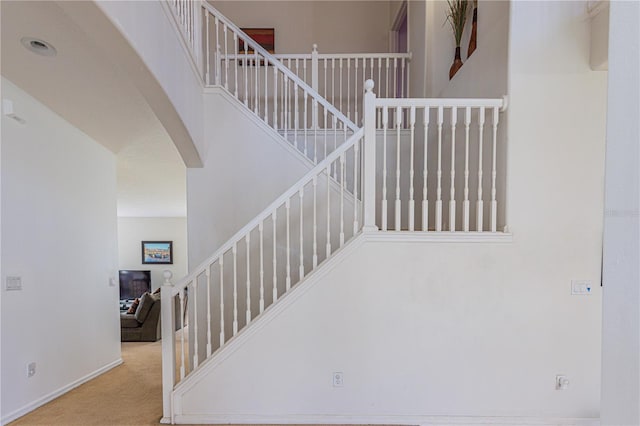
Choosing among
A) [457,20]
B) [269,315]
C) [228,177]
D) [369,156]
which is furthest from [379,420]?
[457,20]

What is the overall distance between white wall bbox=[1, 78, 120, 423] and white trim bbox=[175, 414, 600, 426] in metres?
1.41

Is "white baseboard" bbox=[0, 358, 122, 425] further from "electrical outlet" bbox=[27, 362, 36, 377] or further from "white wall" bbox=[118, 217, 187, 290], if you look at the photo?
"white wall" bbox=[118, 217, 187, 290]

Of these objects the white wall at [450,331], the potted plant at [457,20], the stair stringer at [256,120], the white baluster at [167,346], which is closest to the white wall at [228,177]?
the stair stringer at [256,120]

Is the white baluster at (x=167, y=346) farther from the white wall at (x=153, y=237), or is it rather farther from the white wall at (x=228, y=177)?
the white wall at (x=153, y=237)

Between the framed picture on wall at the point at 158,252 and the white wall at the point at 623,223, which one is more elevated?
the white wall at the point at 623,223

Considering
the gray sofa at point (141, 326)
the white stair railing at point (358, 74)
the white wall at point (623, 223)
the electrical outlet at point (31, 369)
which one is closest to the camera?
the white wall at point (623, 223)

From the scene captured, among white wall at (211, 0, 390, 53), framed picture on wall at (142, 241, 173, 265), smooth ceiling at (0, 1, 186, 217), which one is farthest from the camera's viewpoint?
framed picture on wall at (142, 241, 173, 265)

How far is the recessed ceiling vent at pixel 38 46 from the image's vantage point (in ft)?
7.36

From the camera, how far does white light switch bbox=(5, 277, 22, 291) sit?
8.96 ft

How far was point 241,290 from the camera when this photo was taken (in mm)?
3559

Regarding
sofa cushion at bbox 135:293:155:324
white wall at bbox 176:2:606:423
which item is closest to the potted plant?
white wall at bbox 176:2:606:423

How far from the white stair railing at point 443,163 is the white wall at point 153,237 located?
556 centimetres

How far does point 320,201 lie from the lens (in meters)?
3.59

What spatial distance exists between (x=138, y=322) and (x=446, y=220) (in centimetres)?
465
